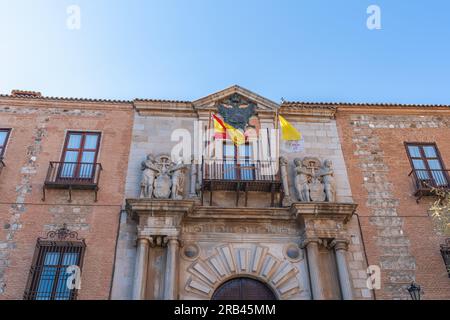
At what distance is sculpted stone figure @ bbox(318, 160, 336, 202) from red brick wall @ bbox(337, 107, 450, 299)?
76cm

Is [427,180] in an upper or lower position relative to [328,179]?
upper

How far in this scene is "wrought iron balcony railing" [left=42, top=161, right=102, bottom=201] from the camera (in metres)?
12.1

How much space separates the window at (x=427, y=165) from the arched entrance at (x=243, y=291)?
5.52 metres

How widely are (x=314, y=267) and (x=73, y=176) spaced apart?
7.11m

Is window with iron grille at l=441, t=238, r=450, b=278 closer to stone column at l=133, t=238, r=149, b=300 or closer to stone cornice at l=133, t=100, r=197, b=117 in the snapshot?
stone column at l=133, t=238, r=149, b=300

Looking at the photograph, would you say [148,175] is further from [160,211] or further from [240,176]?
[240,176]

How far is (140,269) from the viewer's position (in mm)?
10625

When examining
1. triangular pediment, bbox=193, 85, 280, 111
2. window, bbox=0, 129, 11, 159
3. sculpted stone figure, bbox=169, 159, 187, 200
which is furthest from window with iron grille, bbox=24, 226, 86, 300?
triangular pediment, bbox=193, 85, 280, 111

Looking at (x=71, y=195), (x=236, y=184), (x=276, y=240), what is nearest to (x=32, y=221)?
(x=71, y=195)

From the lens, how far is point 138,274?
1059cm

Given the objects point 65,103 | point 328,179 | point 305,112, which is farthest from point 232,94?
point 65,103

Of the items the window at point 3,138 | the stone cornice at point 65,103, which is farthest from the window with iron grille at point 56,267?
the stone cornice at point 65,103

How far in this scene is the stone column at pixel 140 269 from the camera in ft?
33.9

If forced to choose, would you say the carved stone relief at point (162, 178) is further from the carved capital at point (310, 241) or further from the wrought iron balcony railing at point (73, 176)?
the carved capital at point (310, 241)
